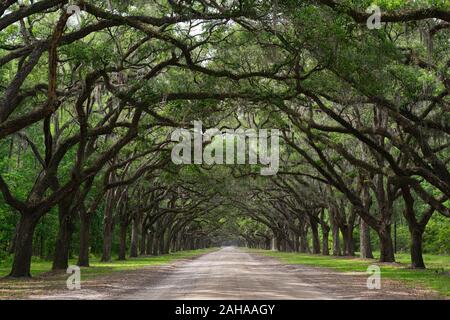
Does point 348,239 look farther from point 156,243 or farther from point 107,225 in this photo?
point 107,225

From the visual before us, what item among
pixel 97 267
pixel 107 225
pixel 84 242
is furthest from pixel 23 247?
pixel 107 225

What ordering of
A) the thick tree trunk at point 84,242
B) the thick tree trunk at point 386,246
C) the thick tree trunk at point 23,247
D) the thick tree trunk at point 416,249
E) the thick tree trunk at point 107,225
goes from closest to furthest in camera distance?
the thick tree trunk at point 23,247 → the thick tree trunk at point 416,249 → the thick tree trunk at point 84,242 → the thick tree trunk at point 386,246 → the thick tree trunk at point 107,225

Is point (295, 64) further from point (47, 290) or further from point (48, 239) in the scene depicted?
point (48, 239)

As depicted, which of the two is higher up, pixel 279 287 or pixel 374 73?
pixel 374 73

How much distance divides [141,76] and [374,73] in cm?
780

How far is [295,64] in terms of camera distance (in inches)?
734

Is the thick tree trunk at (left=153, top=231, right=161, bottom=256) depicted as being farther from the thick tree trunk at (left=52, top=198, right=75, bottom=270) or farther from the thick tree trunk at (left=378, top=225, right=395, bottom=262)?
the thick tree trunk at (left=52, top=198, right=75, bottom=270)

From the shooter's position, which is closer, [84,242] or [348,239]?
[84,242]

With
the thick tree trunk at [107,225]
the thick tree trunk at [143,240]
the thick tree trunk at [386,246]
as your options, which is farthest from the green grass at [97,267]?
the thick tree trunk at [143,240]

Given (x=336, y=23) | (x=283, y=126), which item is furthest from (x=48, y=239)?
(x=336, y=23)

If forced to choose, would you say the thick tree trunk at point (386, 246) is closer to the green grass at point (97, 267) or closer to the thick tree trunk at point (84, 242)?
the green grass at point (97, 267)

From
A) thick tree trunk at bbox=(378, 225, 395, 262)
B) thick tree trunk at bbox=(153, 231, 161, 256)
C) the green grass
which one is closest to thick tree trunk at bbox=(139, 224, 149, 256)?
thick tree trunk at bbox=(153, 231, 161, 256)

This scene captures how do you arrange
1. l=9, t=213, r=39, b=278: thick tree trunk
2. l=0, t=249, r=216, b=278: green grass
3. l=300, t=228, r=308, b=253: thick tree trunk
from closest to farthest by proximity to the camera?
l=9, t=213, r=39, b=278: thick tree trunk → l=0, t=249, r=216, b=278: green grass → l=300, t=228, r=308, b=253: thick tree trunk

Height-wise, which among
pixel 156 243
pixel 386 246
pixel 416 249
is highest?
pixel 156 243
